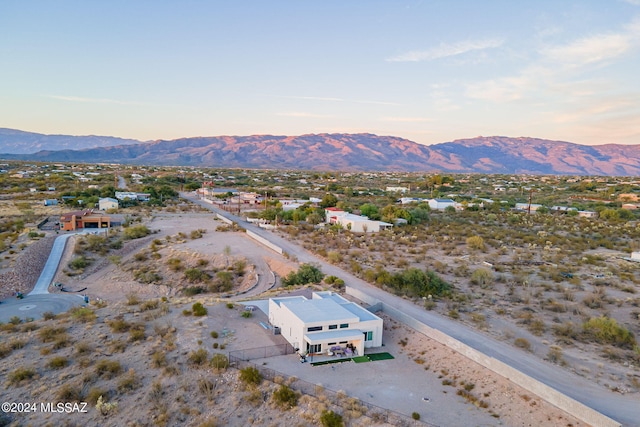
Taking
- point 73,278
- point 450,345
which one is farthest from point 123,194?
point 450,345

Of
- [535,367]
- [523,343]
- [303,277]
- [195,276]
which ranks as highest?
[523,343]

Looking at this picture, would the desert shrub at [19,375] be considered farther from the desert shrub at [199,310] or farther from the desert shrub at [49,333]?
the desert shrub at [199,310]

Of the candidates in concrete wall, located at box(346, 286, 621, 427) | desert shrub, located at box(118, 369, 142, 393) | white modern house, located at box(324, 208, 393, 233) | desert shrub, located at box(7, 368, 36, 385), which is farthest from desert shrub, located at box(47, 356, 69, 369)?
white modern house, located at box(324, 208, 393, 233)

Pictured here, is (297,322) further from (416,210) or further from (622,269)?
(416,210)

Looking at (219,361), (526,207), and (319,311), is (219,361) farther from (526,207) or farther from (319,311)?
(526,207)

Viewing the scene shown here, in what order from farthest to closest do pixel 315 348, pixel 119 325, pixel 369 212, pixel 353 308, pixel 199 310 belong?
1. pixel 369 212
2. pixel 199 310
3. pixel 353 308
4. pixel 119 325
5. pixel 315 348

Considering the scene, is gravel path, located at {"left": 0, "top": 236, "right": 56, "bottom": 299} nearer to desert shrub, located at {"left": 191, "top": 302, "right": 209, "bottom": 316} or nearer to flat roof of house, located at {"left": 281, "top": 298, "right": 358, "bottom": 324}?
desert shrub, located at {"left": 191, "top": 302, "right": 209, "bottom": 316}

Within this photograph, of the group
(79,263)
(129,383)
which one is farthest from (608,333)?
(79,263)
